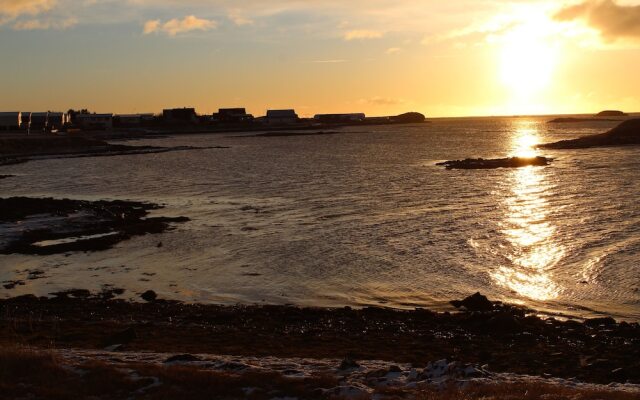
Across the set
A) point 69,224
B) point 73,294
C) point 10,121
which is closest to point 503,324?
point 73,294

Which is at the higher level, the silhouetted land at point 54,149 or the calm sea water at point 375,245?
the silhouetted land at point 54,149

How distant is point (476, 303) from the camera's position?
23.9 metres

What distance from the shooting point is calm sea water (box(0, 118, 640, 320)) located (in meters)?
26.5

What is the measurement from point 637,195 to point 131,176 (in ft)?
185

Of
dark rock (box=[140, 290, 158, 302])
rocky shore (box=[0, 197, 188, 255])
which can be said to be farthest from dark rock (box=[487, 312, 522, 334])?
rocky shore (box=[0, 197, 188, 255])

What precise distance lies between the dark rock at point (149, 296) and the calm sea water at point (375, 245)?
1.66 ft

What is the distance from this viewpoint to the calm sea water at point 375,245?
26.5 metres

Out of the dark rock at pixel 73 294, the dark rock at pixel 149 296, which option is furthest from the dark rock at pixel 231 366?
the dark rock at pixel 73 294

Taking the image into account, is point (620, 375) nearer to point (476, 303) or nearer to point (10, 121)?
point (476, 303)

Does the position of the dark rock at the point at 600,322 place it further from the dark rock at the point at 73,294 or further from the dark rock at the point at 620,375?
the dark rock at the point at 73,294

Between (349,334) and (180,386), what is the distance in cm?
770

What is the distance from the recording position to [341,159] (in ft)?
370

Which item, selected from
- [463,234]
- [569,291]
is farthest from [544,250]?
[569,291]

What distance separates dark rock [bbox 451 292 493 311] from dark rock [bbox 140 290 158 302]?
11403 mm
